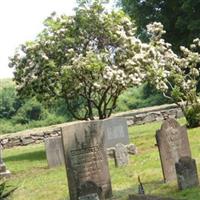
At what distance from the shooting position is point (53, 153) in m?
17.5

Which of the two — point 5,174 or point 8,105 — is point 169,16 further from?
point 5,174

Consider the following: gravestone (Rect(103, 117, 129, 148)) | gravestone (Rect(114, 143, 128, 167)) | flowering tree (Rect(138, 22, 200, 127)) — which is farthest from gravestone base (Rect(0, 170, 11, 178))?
flowering tree (Rect(138, 22, 200, 127))

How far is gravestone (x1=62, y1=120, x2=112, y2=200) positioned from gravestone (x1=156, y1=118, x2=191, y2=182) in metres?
1.18

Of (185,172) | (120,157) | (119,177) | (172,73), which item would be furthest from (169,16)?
(185,172)

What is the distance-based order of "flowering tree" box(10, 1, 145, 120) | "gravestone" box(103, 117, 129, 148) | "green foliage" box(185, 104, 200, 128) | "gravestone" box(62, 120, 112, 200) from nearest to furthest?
1. "gravestone" box(62, 120, 112, 200)
2. "gravestone" box(103, 117, 129, 148)
3. "flowering tree" box(10, 1, 145, 120)
4. "green foliage" box(185, 104, 200, 128)

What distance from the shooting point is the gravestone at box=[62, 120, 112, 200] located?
11.4m

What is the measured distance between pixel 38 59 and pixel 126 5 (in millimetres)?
18144

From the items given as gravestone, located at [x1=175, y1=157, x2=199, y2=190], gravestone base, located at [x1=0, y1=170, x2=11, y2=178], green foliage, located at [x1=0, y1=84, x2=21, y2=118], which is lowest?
gravestone, located at [x1=175, y1=157, x2=199, y2=190]

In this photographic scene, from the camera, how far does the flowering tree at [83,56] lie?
63.5ft

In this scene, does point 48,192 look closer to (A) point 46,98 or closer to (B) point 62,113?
(A) point 46,98

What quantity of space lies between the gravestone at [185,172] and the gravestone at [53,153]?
719cm

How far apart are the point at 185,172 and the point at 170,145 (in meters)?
1.62

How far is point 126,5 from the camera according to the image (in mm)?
37031

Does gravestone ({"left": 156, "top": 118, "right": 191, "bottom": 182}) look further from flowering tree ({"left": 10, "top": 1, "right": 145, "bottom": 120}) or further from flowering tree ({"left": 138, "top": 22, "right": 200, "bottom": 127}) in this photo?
flowering tree ({"left": 138, "top": 22, "right": 200, "bottom": 127})
